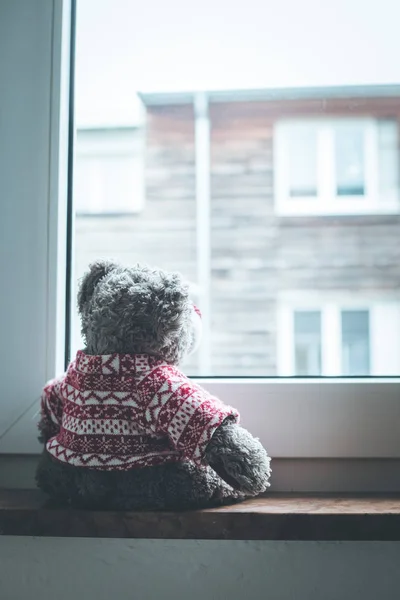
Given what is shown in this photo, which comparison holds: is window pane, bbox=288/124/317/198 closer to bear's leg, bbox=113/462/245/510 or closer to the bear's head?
the bear's head

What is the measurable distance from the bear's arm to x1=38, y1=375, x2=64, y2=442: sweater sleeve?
0.20 meters

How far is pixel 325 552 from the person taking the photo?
2.30 ft

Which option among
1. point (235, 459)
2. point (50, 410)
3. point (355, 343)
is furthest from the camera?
point (355, 343)

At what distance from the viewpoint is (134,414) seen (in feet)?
2.14

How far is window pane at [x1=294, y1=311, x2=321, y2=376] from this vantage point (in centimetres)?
87

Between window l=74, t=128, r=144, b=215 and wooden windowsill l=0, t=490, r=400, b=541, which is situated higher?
window l=74, t=128, r=144, b=215

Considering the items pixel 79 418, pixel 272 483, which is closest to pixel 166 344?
pixel 79 418

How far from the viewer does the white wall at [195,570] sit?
2.29 ft

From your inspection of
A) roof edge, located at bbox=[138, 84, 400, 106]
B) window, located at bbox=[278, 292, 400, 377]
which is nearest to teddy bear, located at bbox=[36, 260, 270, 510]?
window, located at bbox=[278, 292, 400, 377]

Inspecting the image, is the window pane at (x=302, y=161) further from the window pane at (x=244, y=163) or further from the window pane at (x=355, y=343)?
the window pane at (x=355, y=343)

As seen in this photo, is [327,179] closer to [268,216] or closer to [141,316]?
[268,216]

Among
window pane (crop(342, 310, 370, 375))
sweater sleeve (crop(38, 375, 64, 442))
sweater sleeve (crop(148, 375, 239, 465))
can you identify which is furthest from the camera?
window pane (crop(342, 310, 370, 375))

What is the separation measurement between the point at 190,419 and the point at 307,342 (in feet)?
1.07

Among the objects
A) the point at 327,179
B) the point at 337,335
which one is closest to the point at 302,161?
the point at 327,179
